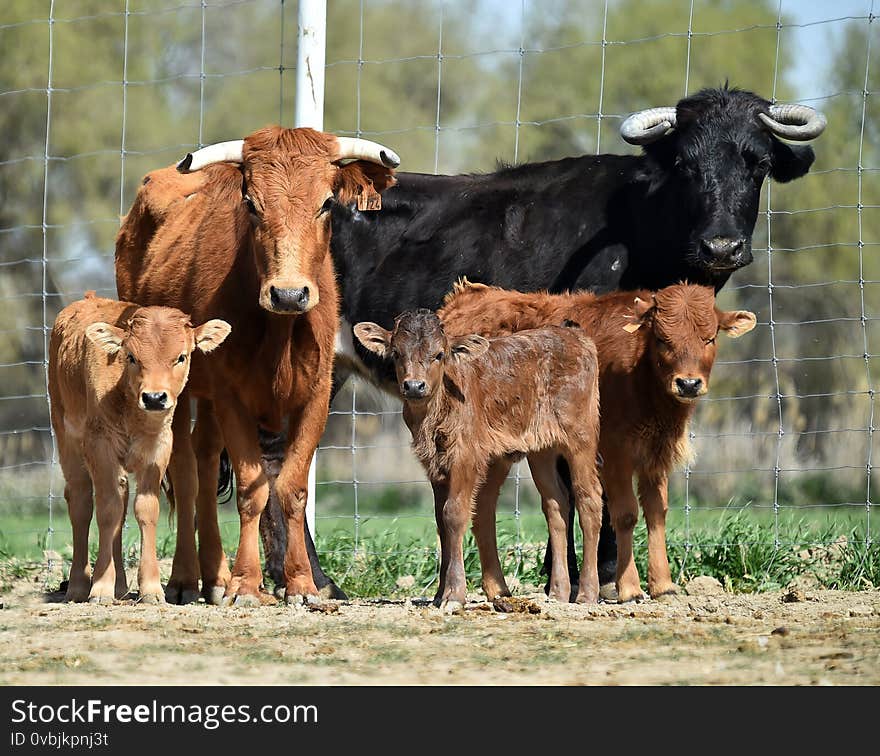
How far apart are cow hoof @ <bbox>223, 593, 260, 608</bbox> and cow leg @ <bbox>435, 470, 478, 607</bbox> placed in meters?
1.05

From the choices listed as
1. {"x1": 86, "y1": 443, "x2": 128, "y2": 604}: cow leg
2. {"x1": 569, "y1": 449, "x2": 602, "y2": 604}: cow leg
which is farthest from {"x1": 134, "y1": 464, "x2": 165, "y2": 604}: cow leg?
{"x1": 569, "y1": 449, "x2": 602, "y2": 604}: cow leg

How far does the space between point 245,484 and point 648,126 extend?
3.63 metres

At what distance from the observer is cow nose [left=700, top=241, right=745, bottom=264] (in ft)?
29.4

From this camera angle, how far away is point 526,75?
1299 inches

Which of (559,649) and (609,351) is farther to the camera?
(609,351)

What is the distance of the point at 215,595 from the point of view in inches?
337

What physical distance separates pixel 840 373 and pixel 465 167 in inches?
496

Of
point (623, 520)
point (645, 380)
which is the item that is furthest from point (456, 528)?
point (645, 380)

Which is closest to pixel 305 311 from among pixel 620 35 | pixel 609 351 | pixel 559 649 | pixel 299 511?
pixel 299 511

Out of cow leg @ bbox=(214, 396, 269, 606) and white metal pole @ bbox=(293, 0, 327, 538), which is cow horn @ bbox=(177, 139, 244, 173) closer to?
cow leg @ bbox=(214, 396, 269, 606)

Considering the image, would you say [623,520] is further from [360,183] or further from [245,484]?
[360,183]

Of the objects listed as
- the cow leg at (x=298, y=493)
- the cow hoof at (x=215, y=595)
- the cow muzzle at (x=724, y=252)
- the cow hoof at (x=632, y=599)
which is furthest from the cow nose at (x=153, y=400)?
the cow muzzle at (x=724, y=252)

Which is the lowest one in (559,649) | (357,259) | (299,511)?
(559,649)

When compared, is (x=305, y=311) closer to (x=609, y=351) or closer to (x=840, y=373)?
(x=609, y=351)
